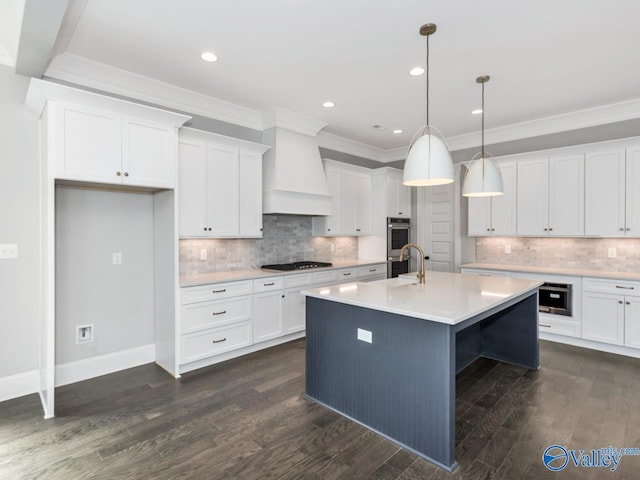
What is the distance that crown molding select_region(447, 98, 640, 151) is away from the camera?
4.05 metres

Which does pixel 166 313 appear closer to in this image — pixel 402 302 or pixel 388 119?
pixel 402 302

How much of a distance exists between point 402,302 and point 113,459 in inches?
79.5

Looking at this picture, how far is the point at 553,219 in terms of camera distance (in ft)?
14.6

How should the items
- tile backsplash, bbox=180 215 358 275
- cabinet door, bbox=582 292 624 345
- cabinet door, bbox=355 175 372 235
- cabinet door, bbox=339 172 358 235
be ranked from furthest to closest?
cabinet door, bbox=355 175 372 235 → cabinet door, bbox=339 172 358 235 → tile backsplash, bbox=180 215 358 275 → cabinet door, bbox=582 292 624 345

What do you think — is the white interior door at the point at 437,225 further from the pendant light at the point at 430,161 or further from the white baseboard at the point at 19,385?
the white baseboard at the point at 19,385

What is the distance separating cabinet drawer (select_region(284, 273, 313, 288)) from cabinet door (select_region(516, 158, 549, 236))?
289 centimetres

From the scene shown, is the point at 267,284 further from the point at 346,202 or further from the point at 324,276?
the point at 346,202

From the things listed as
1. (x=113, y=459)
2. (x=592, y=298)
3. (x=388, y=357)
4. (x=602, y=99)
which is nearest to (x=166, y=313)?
(x=113, y=459)

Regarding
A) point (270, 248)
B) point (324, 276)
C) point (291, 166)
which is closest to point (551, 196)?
point (324, 276)

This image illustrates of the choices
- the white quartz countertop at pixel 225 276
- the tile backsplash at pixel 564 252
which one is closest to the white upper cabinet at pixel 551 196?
the tile backsplash at pixel 564 252

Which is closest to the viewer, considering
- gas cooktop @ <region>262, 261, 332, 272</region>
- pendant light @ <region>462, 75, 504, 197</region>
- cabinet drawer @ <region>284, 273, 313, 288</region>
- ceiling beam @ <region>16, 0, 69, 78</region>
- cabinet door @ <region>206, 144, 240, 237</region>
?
ceiling beam @ <region>16, 0, 69, 78</region>

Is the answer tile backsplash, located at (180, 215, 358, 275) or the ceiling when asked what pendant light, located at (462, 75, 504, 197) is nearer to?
the ceiling

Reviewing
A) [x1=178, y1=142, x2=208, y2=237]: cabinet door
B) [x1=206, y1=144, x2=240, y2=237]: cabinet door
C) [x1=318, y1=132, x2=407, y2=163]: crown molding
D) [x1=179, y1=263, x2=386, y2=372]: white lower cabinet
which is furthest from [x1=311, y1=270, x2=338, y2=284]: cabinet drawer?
[x1=318, y1=132, x2=407, y2=163]: crown molding

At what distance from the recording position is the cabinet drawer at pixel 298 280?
417 cm
